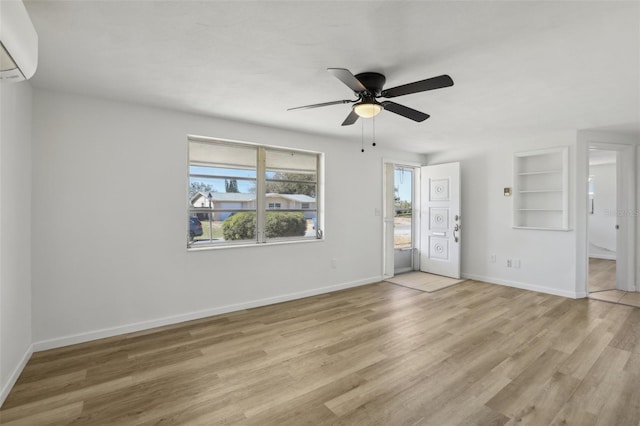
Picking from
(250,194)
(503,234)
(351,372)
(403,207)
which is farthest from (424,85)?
(403,207)

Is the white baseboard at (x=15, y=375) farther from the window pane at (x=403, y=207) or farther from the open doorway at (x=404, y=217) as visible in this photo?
the window pane at (x=403, y=207)

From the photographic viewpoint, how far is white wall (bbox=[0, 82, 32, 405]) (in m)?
2.09

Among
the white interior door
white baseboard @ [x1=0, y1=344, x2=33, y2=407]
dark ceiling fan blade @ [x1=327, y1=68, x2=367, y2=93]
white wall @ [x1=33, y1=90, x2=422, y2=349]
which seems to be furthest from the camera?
the white interior door

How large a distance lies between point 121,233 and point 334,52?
272 cm

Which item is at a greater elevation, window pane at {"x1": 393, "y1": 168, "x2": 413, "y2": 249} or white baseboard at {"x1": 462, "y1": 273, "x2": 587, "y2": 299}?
window pane at {"x1": 393, "y1": 168, "x2": 413, "y2": 249}

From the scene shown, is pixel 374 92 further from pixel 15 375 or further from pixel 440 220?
pixel 440 220

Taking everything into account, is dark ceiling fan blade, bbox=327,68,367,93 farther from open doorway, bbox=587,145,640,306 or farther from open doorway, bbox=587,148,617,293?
open doorway, bbox=587,148,617,293

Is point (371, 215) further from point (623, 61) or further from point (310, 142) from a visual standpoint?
point (623, 61)

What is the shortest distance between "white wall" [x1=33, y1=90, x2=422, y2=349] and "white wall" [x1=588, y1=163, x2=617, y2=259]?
7.80m

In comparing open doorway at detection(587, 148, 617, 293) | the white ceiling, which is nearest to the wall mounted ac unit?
the white ceiling

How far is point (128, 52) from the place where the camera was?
2143mm

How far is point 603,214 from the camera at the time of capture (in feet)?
24.0

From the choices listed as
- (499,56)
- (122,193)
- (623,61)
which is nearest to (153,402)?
(122,193)

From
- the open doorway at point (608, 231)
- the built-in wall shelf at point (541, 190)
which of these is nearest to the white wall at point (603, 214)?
the open doorway at point (608, 231)
